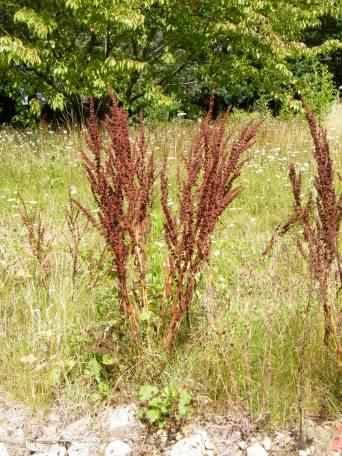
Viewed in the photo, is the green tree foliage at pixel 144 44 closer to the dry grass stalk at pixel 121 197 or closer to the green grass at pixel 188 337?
the green grass at pixel 188 337

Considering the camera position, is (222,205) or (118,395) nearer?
(222,205)

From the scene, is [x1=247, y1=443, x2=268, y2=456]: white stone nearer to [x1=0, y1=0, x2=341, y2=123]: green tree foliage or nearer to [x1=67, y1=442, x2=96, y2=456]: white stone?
[x1=67, y1=442, x2=96, y2=456]: white stone

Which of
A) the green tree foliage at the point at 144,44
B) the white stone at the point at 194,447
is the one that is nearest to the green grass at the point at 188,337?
the white stone at the point at 194,447

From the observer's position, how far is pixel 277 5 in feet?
33.4

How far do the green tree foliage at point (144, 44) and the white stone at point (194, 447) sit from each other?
609 centimetres

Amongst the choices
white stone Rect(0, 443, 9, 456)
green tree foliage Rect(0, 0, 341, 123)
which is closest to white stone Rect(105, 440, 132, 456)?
white stone Rect(0, 443, 9, 456)

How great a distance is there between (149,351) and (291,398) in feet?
2.09

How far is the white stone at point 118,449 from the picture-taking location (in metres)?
2.48

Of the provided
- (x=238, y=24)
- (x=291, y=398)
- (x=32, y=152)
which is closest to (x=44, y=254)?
(x=291, y=398)

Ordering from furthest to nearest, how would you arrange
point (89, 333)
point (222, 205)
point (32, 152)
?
point (32, 152) < point (89, 333) < point (222, 205)

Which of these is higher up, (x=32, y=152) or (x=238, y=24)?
(x=238, y=24)

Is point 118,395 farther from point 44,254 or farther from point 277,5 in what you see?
point 277,5

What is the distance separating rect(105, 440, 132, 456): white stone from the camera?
248cm

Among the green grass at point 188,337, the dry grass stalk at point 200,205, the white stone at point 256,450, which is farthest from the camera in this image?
the green grass at point 188,337
